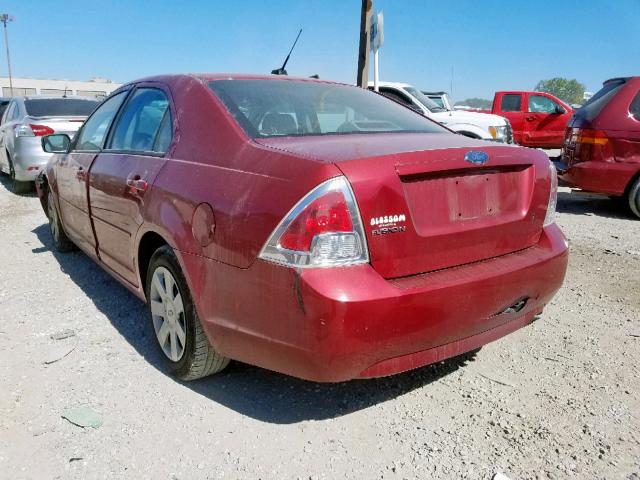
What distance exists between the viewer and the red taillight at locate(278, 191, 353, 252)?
76.0 inches

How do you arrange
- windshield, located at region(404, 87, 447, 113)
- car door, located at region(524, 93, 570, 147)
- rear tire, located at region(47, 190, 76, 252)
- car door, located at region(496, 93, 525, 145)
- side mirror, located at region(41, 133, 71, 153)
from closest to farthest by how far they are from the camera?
1. side mirror, located at region(41, 133, 71, 153)
2. rear tire, located at region(47, 190, 76, 252)
3. windshield, located at region(404, 87, 447, 113)
4. car door, located at region(524, 93, 570, 147)
5. car door, located at region(496, 93, 525, 145)

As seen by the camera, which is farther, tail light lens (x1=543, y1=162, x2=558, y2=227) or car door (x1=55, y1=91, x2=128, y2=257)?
car door (x1=55, y1=91, x2=128, y2=257)

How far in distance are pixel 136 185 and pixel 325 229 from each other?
142cm

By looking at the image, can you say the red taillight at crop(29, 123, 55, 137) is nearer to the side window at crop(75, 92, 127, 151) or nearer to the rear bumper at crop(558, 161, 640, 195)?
the side window at crop(75, 92, 127, 151)

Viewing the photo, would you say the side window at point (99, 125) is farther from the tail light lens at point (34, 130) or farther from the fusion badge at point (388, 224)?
the tail light lens at point (34, 130)

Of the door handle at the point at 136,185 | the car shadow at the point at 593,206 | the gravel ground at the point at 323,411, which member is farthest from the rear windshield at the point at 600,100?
the door handle at the point at 136,185

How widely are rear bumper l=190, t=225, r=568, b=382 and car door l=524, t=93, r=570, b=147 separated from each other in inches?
561

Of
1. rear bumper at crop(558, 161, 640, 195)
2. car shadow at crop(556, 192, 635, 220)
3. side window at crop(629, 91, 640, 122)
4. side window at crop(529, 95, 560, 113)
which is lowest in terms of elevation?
car shadow at crop(556, 192, 635, 220)

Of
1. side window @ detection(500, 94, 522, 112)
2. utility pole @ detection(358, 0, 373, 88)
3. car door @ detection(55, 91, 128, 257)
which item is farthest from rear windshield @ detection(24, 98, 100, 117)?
side window @ detection(500, 94, 522, 112)

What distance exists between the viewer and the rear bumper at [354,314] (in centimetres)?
192

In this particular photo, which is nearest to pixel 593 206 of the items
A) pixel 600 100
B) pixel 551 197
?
pixel 600 100

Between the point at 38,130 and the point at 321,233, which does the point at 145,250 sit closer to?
the point at 321,233

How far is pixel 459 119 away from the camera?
10219 mm

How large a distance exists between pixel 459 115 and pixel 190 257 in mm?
9011
